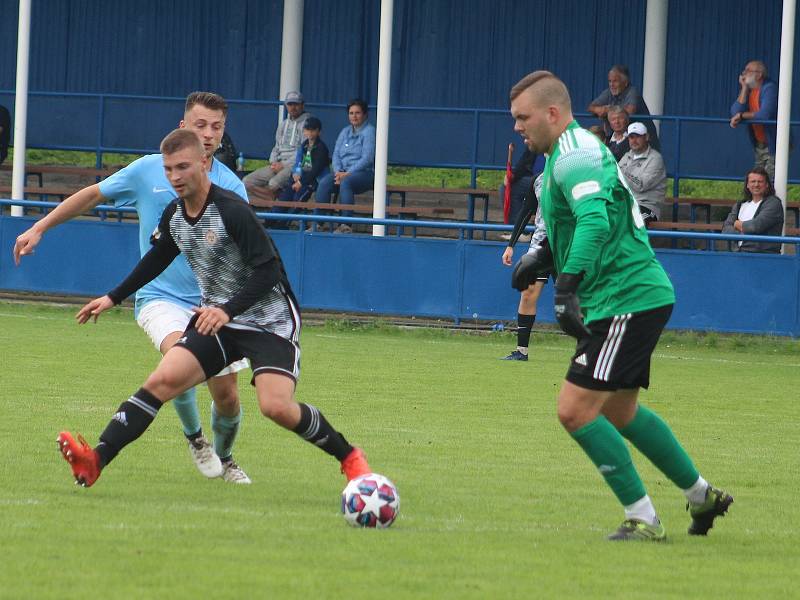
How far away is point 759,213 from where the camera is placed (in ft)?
56.0

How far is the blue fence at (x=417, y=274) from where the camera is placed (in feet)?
53.9

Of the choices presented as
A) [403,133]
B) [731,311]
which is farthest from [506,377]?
[403,133]

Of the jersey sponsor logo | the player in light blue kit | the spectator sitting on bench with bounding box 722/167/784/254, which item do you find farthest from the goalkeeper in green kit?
the spectator sitting on bench with bounding box 722/167/784/254

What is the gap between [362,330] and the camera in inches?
689

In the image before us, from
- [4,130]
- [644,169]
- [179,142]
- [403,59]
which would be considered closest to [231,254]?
[179,142]

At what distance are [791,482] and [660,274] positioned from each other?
2.22 m

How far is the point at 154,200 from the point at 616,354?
2802 mm

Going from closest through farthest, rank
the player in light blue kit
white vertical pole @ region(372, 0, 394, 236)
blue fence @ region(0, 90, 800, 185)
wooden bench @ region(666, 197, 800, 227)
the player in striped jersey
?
the player in striped jersey
the player in light blue kit
white vertical pole @ region(372, 0, 394, 236)
wooden bench @ region(666, 197, 800, 227)
blue fence @ region(0, 90, 800, 185)

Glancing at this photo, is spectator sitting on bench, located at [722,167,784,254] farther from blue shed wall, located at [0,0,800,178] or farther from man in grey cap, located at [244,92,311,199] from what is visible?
man in grey cap, located at [244,92,311,199]

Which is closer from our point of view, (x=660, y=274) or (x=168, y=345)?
(x=660, y=274)

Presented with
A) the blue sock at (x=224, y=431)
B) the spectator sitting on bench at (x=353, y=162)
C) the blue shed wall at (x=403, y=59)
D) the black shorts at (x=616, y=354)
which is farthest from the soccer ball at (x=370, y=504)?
the blue shed wall at (x=403, y=59)

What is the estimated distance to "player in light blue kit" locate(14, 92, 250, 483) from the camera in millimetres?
7531

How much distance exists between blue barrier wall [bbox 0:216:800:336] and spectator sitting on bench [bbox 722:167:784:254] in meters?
0.56

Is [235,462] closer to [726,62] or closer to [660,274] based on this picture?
[660,274]
